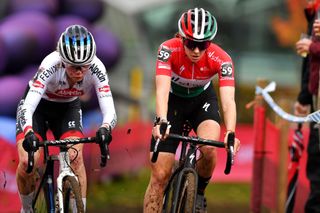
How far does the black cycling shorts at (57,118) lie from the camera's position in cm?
889

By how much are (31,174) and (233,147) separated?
2.13 meters

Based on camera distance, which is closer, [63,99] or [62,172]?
[62,172]

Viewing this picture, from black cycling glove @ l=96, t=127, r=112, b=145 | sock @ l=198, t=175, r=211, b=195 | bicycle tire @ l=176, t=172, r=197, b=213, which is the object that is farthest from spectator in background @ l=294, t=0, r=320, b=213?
black cycling glove @ l=96, t=127, r=112, b=145

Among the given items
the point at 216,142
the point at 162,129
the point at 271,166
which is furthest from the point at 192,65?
the point at 271,166

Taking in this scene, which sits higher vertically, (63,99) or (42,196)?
(63,99)

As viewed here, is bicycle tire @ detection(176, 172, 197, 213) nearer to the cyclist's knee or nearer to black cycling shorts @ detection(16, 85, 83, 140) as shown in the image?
the cyclist's knee

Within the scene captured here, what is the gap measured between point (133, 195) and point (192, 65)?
291 inches

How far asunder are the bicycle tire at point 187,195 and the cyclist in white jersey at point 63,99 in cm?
81

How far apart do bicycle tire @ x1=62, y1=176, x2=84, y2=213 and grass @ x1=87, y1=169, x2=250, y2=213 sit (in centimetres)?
369

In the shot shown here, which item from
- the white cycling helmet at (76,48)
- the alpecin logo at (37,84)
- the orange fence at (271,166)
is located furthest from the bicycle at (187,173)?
the orange fence at (271,166)

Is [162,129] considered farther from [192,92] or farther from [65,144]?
[192,92]

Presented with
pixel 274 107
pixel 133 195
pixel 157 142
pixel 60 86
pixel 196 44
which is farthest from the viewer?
pixel 133 195

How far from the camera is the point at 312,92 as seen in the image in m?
10.2

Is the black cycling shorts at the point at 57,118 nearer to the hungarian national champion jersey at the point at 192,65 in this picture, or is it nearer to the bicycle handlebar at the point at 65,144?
the bicycle handlebar at the point at 65,144
